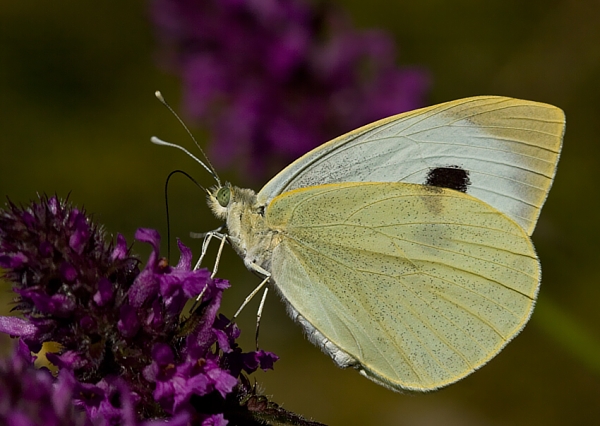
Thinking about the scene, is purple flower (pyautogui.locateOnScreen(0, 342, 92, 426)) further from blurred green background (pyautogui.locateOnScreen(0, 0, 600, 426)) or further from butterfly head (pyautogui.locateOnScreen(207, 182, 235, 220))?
blurred green background (pyautogui.locateOnScreen(0, 0, 600, 426))

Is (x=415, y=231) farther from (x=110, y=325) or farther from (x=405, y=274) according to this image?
(x=110, y=325)

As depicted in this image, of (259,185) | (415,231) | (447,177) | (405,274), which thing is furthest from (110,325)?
(259,185)

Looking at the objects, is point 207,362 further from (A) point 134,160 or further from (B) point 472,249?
(A) point 134,160

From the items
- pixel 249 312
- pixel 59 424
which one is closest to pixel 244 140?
pixel 249 312

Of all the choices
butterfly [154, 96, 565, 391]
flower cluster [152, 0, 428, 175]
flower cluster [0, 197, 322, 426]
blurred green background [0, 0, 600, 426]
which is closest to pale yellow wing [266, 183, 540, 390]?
butterfly [154, 96, 565, 391]

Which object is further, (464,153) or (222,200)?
(464,153)

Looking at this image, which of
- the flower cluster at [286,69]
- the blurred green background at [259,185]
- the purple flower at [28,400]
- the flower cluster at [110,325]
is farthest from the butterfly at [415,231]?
the flower cluster at [286,69]

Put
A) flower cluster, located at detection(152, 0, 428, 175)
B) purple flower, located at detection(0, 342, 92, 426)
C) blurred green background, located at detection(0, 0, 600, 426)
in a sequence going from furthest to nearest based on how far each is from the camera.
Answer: blurred green background, located at detection(0, 0, 600, 426), flower cluster, located at detection(152, 0, 428, 175), purple flower, located at detection(0, 342, 92, 426)

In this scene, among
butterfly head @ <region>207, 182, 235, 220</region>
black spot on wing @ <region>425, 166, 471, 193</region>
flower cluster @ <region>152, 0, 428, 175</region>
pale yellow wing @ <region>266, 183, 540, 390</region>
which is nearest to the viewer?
pale yellow wing @ <region>266, 183, 540, 390</region>

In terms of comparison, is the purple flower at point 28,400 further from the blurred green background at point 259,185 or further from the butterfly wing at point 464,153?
the blurred green background at point 259,185
